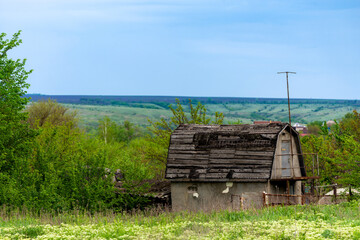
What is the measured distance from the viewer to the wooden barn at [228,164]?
116 ft

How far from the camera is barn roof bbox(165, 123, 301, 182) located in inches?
1395

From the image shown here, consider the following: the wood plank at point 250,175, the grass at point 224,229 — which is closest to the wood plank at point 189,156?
the wood plank at point 250,175

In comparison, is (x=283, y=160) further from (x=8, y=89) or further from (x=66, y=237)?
(x=66, y=237)

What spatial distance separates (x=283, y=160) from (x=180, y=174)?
24.9 ft

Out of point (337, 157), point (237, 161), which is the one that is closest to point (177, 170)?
point (237, 161)

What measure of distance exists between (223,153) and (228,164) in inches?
38.9

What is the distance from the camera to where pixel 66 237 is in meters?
15.1

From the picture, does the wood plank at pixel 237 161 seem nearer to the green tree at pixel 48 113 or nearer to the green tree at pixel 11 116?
the green tree at pixel 11 116

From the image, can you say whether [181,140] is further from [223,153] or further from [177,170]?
[223,153]

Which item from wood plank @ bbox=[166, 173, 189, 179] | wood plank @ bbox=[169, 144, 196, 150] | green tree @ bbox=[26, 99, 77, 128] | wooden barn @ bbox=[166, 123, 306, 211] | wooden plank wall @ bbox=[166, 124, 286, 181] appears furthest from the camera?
green tree @ bbox=[26, 99, 77, 128]

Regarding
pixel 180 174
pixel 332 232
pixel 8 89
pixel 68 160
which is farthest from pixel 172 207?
pixel 332 232

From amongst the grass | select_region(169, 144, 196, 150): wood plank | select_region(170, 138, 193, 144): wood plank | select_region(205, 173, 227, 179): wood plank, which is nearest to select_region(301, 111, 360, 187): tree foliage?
select_region(205, 173, 227, 179): wood plank

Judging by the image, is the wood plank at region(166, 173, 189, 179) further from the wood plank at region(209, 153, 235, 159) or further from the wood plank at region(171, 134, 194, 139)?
the wood plank at region(171, 134, 194, 139)

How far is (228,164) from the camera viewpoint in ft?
119
